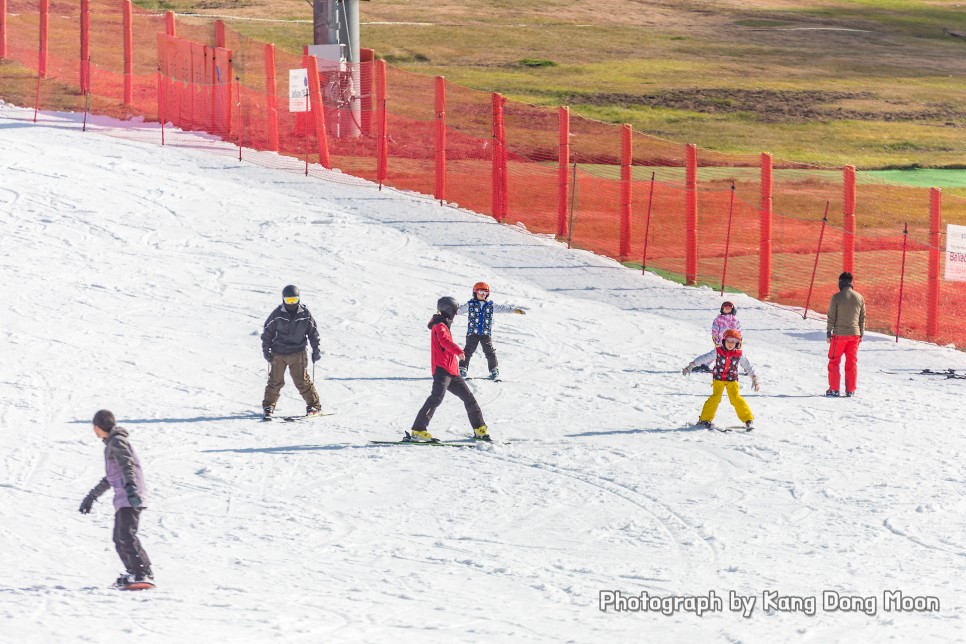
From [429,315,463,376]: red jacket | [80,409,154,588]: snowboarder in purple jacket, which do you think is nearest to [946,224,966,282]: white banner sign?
[429,315,463,376]: red jacket

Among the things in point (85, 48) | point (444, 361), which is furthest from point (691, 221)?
point (85, 48)

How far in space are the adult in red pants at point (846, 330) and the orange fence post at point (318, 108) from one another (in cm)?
1332

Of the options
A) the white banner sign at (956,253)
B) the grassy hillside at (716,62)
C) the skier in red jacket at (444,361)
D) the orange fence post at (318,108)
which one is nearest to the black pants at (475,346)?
the skier in red jacket at (444,361)

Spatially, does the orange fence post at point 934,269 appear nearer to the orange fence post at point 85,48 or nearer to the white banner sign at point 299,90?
the white banner sign at point 299,90

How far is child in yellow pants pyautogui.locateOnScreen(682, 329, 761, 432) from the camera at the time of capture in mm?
15062

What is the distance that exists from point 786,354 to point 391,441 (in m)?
6.78

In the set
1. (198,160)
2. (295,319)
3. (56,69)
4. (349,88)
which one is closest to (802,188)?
(349,88)

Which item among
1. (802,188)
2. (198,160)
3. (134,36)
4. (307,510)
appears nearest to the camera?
(307,510)

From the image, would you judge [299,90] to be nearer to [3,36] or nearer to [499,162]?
[499,162]

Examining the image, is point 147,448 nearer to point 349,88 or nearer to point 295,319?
point 295,319

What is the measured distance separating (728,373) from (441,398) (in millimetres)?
2891

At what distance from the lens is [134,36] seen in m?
42.0

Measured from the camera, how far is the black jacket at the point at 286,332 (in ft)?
50.0

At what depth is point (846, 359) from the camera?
17297 millimetres
